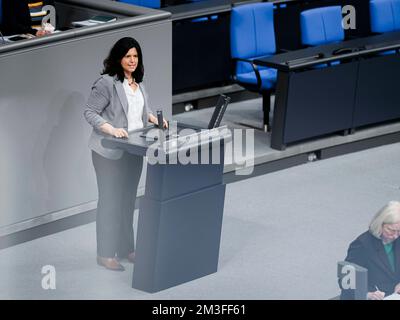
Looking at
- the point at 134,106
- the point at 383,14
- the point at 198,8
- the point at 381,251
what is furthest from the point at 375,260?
the point at 383,14

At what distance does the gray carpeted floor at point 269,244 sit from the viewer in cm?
802

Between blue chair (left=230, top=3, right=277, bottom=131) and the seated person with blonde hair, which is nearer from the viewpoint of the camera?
the seated person with blonde hair

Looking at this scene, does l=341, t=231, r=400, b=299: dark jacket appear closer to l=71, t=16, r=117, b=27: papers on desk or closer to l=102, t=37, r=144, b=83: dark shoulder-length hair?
l=102, t=37, r=144, b=83: dark shoulder-length hair

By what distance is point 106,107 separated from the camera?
8000 mm

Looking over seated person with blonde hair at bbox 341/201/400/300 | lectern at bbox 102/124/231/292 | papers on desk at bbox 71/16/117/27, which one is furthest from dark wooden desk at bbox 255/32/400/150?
seated person with blonde hair at bbox 341/201/400/300

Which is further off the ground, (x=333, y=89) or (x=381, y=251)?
(x=381, y=251)

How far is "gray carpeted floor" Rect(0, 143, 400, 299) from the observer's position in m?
8.02

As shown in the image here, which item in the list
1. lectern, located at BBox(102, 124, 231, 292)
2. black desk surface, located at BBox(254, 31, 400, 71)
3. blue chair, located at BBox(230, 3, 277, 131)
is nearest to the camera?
lectern, located at BBox(102, 124, 231, 292)

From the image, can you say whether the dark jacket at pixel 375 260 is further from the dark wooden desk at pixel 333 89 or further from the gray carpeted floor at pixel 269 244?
the dark wooden desk at pixel 333 89

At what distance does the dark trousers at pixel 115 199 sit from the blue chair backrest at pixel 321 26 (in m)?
3.65

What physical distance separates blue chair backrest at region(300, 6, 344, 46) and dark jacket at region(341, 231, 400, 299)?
15.0 feet

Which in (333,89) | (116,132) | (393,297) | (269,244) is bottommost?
(269,244)

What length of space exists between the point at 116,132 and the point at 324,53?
3.49m

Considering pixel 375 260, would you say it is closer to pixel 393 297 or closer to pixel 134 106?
pixel 393 297
